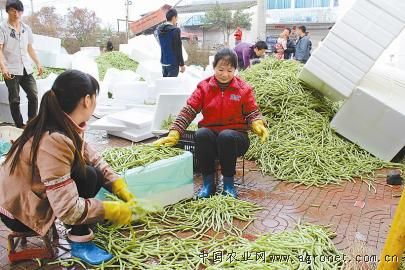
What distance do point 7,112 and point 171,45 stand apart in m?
2.94

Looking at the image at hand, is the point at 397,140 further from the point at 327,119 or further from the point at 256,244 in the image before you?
the point at 256,244

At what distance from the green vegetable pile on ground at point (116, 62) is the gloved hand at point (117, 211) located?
933cm

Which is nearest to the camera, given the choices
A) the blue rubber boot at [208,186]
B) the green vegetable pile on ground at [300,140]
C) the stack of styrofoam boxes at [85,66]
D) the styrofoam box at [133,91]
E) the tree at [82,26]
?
the blue rubber boot at [208,186]

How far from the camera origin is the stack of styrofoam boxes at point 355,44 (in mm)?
4207

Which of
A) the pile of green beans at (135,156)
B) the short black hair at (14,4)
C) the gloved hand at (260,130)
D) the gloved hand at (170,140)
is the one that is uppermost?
the short black hair at (14,4)

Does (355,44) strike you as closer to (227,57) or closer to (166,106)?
(227,57)

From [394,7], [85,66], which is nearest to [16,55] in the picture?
[85,66]

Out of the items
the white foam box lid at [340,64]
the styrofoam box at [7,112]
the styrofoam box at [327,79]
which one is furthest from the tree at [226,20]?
the white foam box lid at [340,64]

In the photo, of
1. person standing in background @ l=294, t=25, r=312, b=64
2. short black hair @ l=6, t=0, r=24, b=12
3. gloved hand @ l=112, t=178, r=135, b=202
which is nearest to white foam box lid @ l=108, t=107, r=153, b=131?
short black hair @ l=6, t=0, r=24, b=12

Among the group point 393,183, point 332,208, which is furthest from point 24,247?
point 393,183

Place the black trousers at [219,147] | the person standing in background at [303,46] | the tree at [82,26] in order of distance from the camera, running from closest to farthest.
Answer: the black trousers at [219,147]
the person standing in background at [303,46]
the tree at [82,26]

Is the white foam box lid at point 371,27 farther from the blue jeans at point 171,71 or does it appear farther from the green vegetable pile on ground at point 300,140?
the blue jeans at point 171,71

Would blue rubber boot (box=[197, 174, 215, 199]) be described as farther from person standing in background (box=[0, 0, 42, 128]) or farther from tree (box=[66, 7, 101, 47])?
tree (box=[66, 7, 101, 47])

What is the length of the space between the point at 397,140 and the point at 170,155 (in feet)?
8.86
